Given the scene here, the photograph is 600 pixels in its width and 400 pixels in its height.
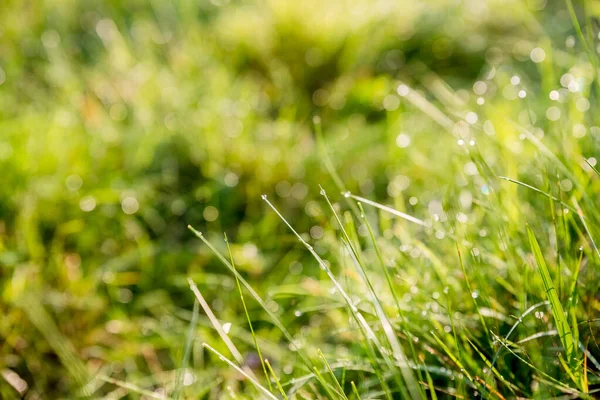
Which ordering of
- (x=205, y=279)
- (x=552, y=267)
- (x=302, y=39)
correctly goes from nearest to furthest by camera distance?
→ (x=552, y=267), (x=205, y=279), (x=302, y=39)

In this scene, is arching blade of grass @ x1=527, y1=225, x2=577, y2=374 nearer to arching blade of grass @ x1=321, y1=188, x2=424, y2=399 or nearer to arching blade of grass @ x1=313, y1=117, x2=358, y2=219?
arching blade of grass @ x1=321, y1=188, x2=424, y2=399

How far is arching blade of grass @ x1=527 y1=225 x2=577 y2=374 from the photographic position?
Result: 30.4 inches

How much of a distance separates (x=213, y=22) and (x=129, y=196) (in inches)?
64.8

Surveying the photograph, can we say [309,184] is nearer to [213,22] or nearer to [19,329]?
[19,329]

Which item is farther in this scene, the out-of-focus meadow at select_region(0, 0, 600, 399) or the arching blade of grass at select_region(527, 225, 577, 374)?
the out-of-focus meadow at select_region(0, 0, 600, 399)

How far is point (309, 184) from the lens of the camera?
1.91 metres

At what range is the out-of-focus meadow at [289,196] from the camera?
1.03 m

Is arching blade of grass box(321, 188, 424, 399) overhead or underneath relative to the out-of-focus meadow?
overhead

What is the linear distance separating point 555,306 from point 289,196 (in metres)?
1.17

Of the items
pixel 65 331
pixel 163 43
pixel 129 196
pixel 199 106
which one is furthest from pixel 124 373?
pixel 163 43

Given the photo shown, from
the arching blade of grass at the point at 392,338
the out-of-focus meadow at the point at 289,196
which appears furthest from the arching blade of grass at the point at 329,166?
the arching blade of grass at the point at 392,338

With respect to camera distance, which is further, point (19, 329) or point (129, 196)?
point (129, 196)

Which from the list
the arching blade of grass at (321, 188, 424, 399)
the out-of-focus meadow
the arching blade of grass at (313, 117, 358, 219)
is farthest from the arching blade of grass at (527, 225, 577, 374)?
the arching blade of grass at (313, 117, 358, 219)

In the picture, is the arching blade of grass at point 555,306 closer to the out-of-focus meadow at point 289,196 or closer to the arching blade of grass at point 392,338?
the out-of-focus meadow at point 289,196
